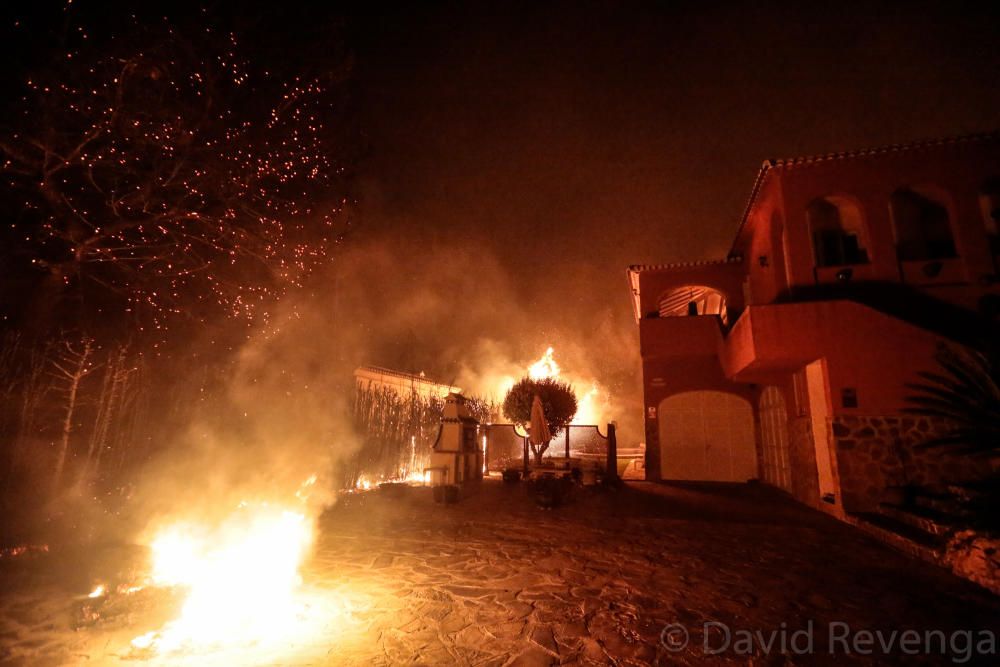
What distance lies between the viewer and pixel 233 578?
5.09 m

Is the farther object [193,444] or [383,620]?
[193,444]

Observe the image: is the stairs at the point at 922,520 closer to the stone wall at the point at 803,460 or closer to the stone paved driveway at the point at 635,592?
the stone paved driveway at the point at 635,592

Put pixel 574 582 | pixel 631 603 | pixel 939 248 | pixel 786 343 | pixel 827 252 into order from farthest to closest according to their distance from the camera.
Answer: pixel 827 252 → pixel 939 248 → pixel 786 343 → pixel 574 582 → pixel 631 603

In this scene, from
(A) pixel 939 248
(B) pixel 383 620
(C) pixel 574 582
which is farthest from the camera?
(A) pixel 939 248

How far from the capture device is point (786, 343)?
906cm

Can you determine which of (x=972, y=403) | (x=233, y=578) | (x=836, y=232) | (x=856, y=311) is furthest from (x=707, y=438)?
(x=233, y=578)

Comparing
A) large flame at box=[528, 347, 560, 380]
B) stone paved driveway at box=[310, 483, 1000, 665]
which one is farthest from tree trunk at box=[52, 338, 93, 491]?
large flame at box=[528, 347, 560, 380]

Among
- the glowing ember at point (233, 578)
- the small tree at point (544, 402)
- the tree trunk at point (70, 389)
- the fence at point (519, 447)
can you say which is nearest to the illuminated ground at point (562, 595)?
the glowing ember at point (233, 578)

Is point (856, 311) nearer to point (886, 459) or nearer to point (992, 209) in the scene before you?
point (886, 459)

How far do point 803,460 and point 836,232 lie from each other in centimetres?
616

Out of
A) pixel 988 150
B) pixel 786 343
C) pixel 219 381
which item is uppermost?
pixel 988 150

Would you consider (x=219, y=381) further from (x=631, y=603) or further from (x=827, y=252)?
(x=827, y=252)

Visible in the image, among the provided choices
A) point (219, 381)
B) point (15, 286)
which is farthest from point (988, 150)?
point (15, 286)

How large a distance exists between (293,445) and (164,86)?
858cm
